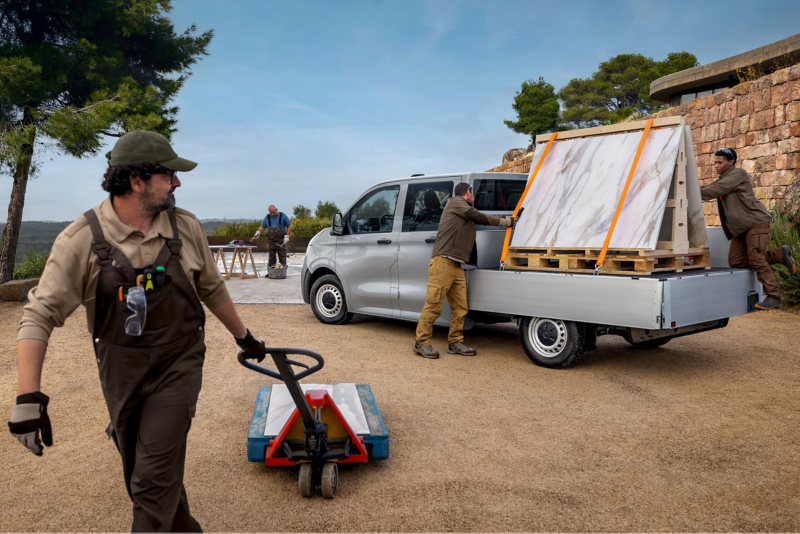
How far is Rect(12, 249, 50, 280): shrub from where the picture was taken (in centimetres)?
1518

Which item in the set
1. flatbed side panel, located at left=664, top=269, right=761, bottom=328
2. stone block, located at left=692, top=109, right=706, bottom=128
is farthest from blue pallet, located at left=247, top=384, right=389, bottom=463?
stone block, located at left=692, top=109, right=706, bottom=128

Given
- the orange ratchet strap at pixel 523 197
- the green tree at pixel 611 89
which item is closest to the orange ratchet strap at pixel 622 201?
the orange ratchet strap at pixel 523 197

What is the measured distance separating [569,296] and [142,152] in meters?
4.57

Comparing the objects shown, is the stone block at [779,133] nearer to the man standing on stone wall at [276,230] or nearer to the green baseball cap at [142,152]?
the man standing on stone wall at [276,230]

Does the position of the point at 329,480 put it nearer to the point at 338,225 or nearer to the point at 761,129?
the point at 338,225

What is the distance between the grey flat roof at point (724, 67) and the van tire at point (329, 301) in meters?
15.6

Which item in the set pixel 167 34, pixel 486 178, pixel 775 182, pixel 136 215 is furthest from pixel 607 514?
pixel 167 34

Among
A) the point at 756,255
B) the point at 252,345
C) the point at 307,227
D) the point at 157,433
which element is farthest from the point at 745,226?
the point at 307,227

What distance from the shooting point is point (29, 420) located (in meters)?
2.11

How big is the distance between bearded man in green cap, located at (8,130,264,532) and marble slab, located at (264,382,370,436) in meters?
1.53

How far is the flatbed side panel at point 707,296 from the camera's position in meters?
5.45

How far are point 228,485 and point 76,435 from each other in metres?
1.67

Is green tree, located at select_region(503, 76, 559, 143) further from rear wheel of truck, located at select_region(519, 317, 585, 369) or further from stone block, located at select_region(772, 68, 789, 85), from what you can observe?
rear wheel of truck, located at select_region(519, 317, 585, 369)

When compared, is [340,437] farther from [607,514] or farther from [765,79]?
[765,79]
